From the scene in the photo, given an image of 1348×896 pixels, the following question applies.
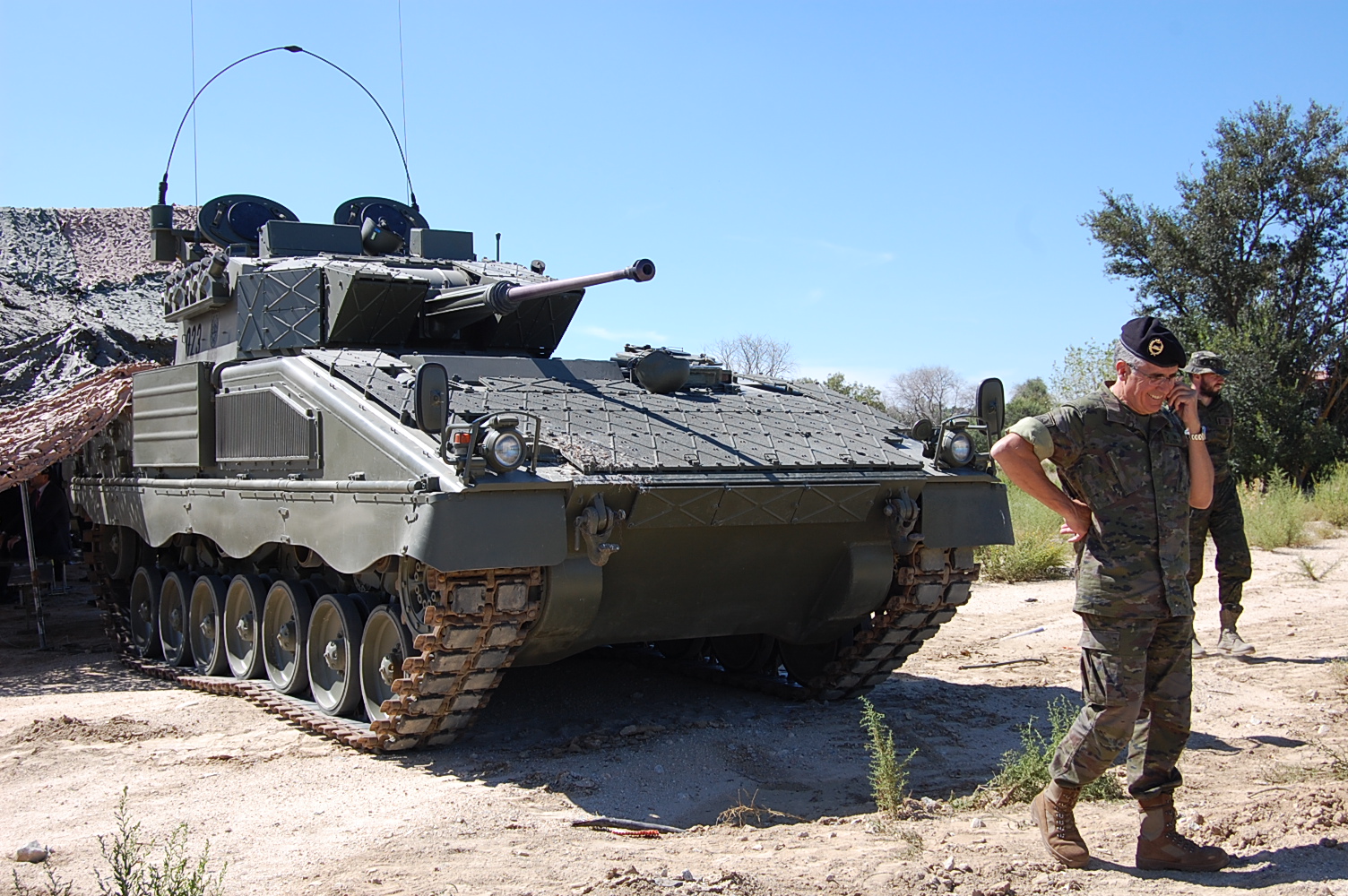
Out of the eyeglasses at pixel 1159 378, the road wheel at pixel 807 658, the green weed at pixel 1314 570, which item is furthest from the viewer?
the green weed at pixel 1314 570

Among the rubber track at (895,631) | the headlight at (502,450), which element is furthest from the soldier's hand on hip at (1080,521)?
the rubber track at (895,631)

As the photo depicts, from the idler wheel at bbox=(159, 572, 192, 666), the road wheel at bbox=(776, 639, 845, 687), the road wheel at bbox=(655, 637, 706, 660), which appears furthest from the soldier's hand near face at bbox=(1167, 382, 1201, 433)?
the idler wheel at bbox=(159, 572, 192, 666)

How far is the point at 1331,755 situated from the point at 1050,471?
34.3 ft

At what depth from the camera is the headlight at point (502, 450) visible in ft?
18.4

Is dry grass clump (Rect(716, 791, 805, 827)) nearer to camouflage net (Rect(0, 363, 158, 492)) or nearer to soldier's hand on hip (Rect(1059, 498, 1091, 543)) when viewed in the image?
soldier's hand on hip (Rect(1059, 498, 1091, 543))

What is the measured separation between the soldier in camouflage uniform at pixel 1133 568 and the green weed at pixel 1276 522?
36.0 feet

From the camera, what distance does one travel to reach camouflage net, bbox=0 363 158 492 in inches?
374

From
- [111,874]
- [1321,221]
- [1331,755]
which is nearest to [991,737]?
[1331,755]

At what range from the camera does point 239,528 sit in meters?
7.63

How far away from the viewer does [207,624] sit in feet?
29.4

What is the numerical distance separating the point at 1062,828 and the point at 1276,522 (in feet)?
37.5

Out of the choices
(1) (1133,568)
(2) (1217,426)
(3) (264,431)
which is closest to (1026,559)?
(2) (1217,426)

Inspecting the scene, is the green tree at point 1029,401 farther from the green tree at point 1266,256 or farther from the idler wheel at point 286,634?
the idler wheel at point 286,634

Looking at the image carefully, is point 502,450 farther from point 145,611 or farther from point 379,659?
point 145,611
